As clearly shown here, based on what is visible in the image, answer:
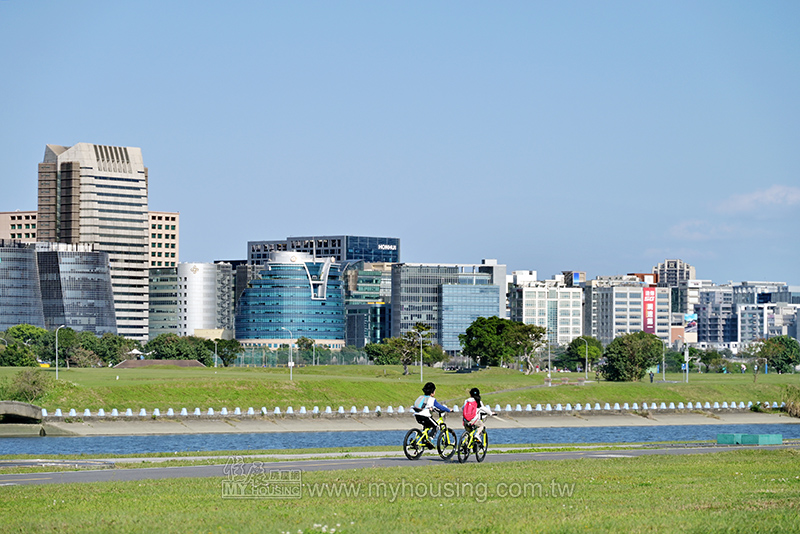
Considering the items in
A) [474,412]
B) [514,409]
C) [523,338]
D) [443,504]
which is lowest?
[514,409]

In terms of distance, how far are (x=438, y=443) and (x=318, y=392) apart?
7843 cm

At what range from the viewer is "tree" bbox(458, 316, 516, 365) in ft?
595

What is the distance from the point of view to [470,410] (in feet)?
112

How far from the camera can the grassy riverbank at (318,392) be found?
9781cm

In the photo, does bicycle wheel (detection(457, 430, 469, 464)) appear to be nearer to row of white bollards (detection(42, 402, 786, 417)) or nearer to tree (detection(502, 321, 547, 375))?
row of white bollards (detection(42, 402, 786, 417))

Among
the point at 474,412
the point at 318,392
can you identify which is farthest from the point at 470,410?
the point at 318,392

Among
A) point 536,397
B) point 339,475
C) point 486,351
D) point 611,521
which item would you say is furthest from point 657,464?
point 486,351

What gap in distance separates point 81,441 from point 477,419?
51087mm

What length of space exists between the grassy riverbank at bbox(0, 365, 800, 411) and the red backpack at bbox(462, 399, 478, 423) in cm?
6539

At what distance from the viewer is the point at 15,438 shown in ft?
265

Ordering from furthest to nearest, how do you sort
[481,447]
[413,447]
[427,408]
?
1. [481,447]
2. [413,447]
3. [427,408]

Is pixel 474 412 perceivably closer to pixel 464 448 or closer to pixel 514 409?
pixel 464 448

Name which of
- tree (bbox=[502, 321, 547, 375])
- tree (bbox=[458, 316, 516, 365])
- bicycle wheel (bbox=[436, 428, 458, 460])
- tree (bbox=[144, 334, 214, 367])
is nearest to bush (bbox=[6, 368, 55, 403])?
bicycle wheel (bbox=[436, 428, 458, 460])

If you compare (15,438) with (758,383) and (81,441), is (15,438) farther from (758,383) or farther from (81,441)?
(758,383)
